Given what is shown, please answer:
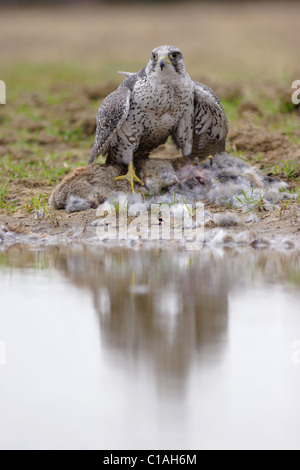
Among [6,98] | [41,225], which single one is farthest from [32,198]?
[6,98]

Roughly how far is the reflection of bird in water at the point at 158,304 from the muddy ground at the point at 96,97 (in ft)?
2.90

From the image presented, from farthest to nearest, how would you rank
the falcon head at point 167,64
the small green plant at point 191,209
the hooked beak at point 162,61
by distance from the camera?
1. the small green plant at point 191,209
2. the falcon head at point 167,64
3. the hooked beak at point 162,61

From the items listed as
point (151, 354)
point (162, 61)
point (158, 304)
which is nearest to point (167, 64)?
point (162, 61)

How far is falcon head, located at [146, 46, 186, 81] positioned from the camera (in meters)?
6.38

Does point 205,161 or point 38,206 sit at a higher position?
point 205,161

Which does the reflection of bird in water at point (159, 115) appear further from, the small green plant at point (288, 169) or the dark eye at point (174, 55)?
the small green plant at point (288, 169)

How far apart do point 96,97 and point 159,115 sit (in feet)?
17.9

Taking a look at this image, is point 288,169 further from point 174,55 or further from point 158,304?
point 158,304

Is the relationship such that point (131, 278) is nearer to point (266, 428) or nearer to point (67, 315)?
point (67, 315)

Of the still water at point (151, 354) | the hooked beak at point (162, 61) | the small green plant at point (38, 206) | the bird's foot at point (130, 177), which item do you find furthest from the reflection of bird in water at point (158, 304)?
the hooked beak at point (162, 61)

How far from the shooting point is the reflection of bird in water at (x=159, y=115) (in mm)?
6512

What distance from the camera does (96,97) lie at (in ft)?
39.3

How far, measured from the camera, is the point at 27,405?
315cm

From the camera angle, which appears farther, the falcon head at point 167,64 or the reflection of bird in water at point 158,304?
the falcon head at point 167,64
